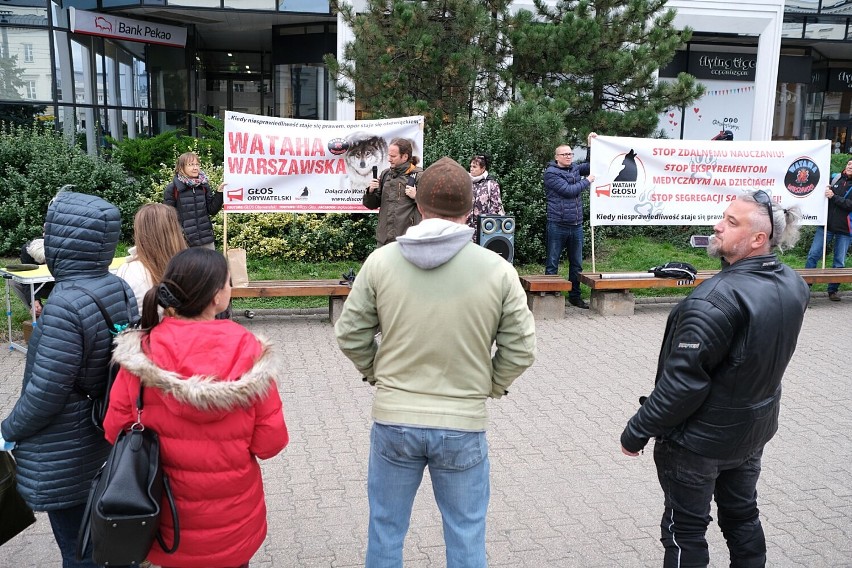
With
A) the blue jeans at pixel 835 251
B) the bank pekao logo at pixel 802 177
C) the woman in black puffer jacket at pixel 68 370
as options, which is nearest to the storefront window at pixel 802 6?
the blue jeans at pixel 835 251

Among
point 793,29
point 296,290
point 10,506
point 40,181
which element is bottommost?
point 296,290

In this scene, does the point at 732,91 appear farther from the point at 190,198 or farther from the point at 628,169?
the point at 190,198

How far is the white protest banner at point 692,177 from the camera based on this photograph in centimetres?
1007

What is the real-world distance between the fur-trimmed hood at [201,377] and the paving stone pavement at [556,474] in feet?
5.48

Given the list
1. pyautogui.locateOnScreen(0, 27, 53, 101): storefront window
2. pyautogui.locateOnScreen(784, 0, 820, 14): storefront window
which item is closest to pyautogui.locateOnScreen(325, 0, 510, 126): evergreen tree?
pyautogui.locateOnScreen(0, 27, 53, 101): storefront window

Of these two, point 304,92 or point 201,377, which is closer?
point 201,377

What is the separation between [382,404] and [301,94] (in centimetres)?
1871

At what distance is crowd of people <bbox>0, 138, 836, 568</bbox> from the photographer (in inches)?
107

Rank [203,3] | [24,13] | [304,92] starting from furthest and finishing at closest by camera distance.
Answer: [304,92] → [203,3] → [24,13]

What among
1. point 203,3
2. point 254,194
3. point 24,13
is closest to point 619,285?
point 254,194

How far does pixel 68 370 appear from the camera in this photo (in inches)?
116

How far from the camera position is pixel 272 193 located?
9453mm

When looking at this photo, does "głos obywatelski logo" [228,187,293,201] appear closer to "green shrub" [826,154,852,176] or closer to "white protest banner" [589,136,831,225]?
"white protest banner" [589,136,831,225]

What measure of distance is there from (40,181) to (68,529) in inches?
376
